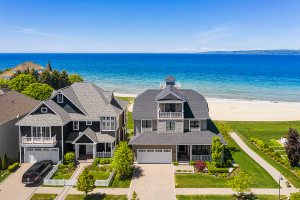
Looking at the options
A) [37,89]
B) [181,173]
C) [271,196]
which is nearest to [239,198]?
[271,196]

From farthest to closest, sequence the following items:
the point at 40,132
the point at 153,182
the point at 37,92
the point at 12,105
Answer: the point at 37,92, the point at 12,105, the point at 40,132, the point at 153,182

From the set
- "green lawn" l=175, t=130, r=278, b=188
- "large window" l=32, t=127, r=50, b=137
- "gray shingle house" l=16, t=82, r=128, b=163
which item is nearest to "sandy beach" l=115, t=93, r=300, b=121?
"green lawn" l=175, t=130, r=278, b=188

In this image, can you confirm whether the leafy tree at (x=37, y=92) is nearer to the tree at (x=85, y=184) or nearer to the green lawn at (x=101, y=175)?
the green lawn at (x=101, y=175)

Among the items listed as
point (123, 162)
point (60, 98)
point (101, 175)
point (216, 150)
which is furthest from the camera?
point (60, 98)

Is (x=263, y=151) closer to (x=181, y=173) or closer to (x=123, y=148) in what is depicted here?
(x=181, y=173)

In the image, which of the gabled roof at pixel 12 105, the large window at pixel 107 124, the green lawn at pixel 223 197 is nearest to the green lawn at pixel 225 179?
the green lawn at pixel 223 197

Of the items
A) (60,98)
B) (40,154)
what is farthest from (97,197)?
(60,98)

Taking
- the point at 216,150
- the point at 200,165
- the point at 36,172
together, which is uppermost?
the point at 216,150

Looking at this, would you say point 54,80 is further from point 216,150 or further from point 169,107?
point 216,150
